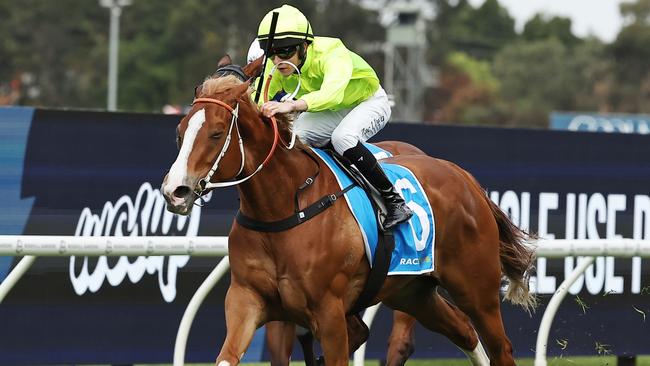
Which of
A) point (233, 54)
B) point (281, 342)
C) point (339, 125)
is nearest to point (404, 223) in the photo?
point (339, 125)

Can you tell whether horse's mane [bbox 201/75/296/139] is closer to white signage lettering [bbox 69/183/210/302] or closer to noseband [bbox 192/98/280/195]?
noseband [bbox 192/98/280/195]

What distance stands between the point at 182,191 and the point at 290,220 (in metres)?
0.60

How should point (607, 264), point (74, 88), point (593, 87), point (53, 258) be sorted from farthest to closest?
point (593, 87), point (74, 88), point (607, 264), point (53, 258)

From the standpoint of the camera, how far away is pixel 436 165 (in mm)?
5695

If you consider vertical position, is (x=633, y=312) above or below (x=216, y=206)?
below

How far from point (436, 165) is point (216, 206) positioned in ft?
5.25

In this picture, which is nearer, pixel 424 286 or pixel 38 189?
pixel 424 286

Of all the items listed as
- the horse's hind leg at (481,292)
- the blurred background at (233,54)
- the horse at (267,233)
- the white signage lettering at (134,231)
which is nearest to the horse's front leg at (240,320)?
the horse at (267,233)

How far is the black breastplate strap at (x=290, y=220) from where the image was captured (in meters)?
4.71

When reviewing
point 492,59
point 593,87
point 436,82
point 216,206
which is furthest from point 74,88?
point 216,206

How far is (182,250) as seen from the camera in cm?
563

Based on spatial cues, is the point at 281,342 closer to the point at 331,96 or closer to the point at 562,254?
the point at 331,96

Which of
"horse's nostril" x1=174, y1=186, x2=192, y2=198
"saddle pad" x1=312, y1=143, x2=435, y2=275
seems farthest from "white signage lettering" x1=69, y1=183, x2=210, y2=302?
"horse's nostril" x1=174, y1=186, x2=192, y2=198

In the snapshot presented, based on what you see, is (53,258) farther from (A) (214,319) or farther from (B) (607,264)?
(B) (607,264)
